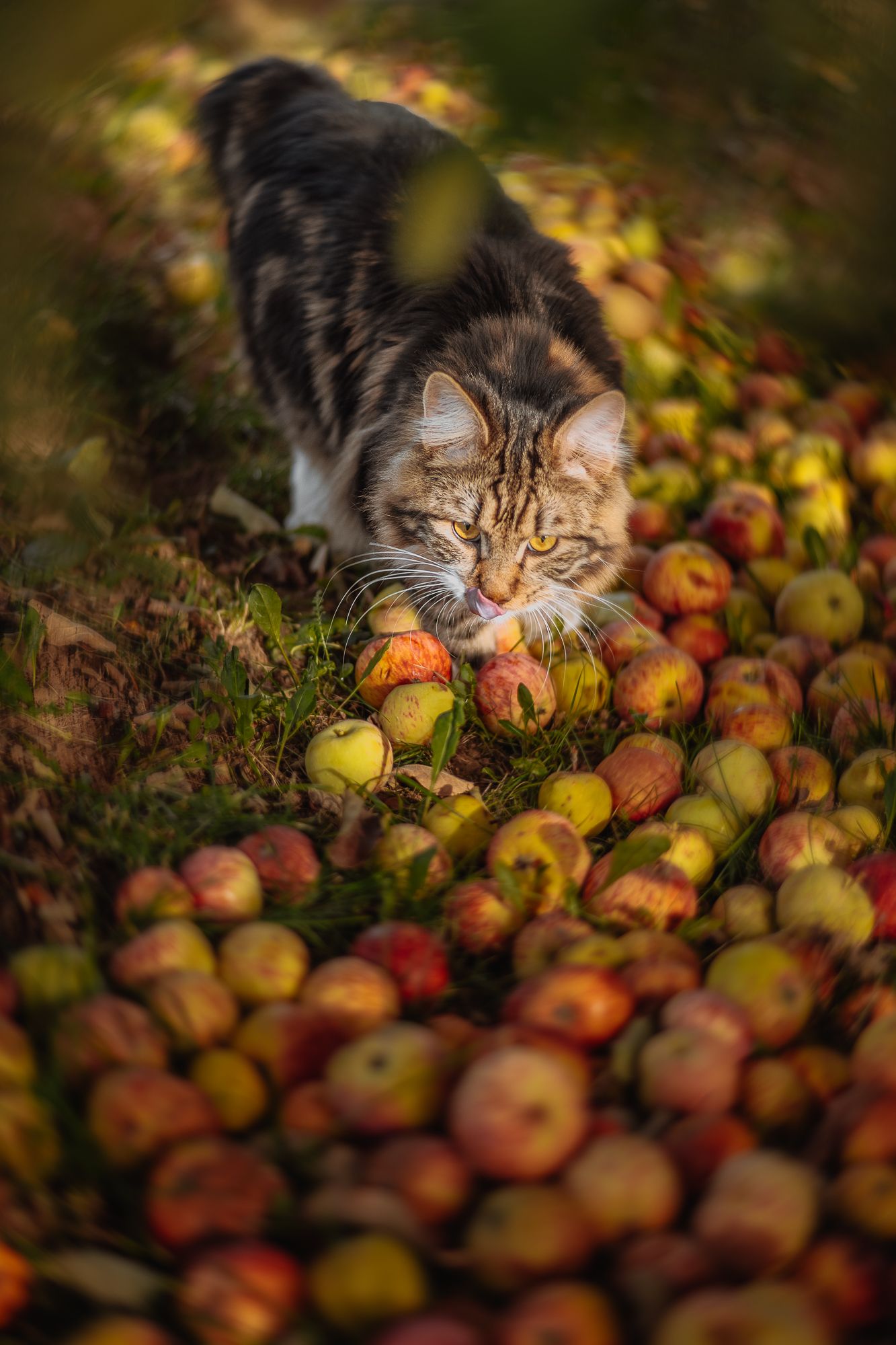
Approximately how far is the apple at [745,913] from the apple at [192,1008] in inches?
41.2

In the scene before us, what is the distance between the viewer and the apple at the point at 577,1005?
172 centimetres

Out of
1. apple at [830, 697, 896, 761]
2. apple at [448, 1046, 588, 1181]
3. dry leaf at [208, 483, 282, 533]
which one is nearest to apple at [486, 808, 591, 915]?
apple at [448, 1046, 588, 1181]

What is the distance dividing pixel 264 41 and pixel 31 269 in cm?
100

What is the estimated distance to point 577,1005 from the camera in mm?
1727

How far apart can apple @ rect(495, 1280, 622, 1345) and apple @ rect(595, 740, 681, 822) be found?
1.27 meters

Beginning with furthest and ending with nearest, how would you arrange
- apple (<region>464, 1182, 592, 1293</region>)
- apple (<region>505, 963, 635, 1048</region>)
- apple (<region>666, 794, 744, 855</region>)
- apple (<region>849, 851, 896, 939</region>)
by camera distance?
apple (<region>666, 794, 744, 855</region>)
apple (<region>849, 851, 896, 939</region>)
apple (<region>505, 963, 635, 1048</region>)
apple (<region>464, 1182, 592, 1293</region>)

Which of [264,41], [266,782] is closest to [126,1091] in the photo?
[266,782]

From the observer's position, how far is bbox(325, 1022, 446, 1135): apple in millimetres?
1543

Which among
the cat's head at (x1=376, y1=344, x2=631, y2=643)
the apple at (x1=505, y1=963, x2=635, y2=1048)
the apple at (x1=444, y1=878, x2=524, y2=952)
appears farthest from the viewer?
the cat's head at (x1=376, y1=344, x2=631, y2=643)

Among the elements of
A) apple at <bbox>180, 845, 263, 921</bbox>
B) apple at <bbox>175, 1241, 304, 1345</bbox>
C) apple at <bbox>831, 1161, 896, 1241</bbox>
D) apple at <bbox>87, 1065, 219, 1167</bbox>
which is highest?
apple at <bbox>831, 1161, 896, 1241</bbox>

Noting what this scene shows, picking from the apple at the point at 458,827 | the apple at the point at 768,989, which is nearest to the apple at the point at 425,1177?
the apple at the point at 768,989

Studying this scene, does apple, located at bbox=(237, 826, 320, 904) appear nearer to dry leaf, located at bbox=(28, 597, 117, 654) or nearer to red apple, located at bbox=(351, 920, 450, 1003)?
red apple, located at bbox=(351, 920, 450, 1003)

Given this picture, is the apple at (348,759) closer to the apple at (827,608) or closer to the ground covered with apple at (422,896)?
the ground covered with apple at (422,896)

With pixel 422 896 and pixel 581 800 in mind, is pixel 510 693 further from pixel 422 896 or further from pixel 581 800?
pixel 422 896
